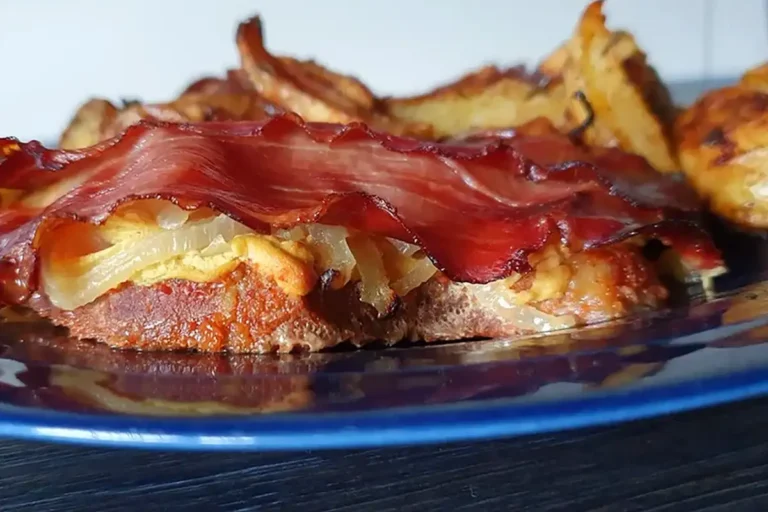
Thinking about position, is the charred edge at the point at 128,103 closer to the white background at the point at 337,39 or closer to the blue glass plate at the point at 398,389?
the blue glass plate at the point at 398,389

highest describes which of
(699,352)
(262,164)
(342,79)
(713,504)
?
(342,79)

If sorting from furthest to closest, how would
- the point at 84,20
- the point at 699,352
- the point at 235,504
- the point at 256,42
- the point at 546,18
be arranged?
1. the point at 546,18
2. the point at 84,20
3. the point at 256,42
4. the point at 235,504
5. the point at 699,352

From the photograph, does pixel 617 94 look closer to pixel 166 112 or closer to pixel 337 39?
pixel 166 112

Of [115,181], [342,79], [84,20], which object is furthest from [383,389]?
[84,20]

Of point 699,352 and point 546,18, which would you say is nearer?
point 699,352

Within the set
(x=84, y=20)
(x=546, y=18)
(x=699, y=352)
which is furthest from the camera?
(x=546, y=18)

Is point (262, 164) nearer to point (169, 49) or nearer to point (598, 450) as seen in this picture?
point (598, 450)

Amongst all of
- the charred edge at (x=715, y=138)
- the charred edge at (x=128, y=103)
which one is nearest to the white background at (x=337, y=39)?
the charred edge at (x=128, y=103)
